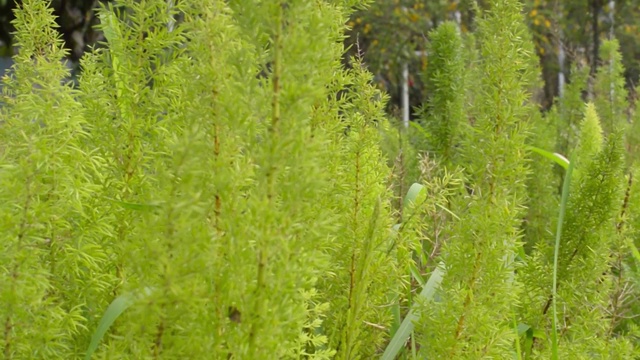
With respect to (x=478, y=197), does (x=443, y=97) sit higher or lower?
lower

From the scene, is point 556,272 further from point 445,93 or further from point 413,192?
point 445,93

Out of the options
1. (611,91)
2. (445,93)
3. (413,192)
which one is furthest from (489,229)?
(611,91)

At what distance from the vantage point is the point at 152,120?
2.94 feet

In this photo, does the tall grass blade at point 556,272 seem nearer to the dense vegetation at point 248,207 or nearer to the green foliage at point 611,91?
the dense vegetation at point 248,207

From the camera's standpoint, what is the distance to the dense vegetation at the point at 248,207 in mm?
634

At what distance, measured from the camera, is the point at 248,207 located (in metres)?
0.64

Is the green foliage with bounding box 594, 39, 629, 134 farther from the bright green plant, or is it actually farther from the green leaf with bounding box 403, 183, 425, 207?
the bright green plant

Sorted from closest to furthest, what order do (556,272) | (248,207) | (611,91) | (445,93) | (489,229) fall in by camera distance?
(248,207) < (489,229) < (556,272) < (445,93) < (611,91)

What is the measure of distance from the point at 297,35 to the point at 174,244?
7.2 inches

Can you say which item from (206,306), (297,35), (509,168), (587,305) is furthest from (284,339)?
(587,305)

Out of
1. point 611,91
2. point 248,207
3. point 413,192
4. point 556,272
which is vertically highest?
point 248,207

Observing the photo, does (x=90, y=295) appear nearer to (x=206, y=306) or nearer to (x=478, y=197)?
(x=206, y=306)

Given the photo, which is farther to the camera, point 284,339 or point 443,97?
point 443,97

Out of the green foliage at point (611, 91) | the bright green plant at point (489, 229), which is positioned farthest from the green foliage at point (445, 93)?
the green foliage at point (611, 91)
